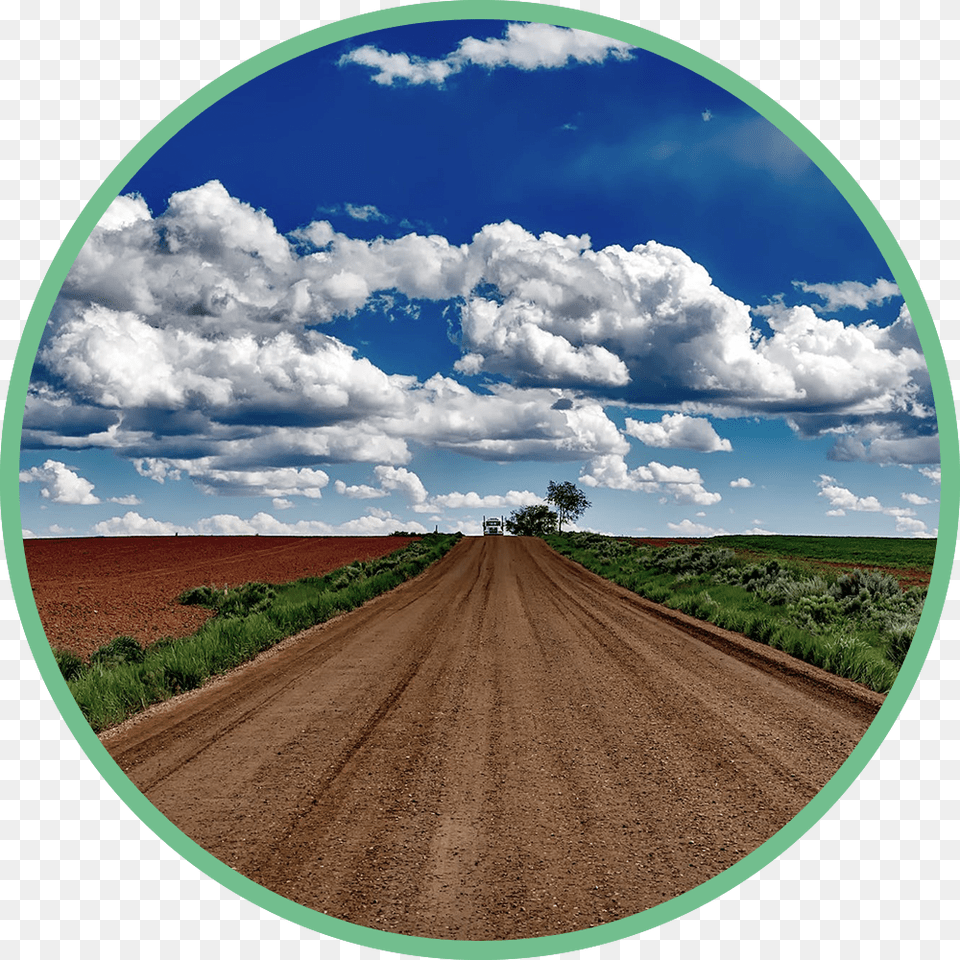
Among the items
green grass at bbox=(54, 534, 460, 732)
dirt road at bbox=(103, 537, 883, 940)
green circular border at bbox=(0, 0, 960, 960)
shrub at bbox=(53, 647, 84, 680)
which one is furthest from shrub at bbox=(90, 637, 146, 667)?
green circular border at bbox=(0, 0, 960, 960)

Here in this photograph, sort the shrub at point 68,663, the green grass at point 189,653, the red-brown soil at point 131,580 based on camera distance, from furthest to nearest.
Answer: the red-brown soil at point 131,580, the shrub at point 68,663, the green grass at point 189,653

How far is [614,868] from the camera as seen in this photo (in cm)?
436

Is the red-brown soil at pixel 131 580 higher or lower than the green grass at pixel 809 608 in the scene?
lower

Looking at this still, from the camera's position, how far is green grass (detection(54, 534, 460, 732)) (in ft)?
26.8

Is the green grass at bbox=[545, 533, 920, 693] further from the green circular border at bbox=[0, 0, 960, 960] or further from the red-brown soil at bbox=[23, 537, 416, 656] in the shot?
the red-brown soil at bbox=[23, 537, 416, 656]

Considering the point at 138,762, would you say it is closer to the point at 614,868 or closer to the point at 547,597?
the point at 614,868

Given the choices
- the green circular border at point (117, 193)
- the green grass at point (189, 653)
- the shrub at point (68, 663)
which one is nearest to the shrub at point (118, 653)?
the green grass at point (189, 653)

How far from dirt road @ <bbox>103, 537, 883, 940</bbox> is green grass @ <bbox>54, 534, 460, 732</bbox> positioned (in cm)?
45

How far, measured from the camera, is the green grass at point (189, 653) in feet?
26.8

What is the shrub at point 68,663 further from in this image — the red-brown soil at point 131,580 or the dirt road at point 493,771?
the dirt road at point 493,771

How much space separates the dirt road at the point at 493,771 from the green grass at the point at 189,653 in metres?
0.45

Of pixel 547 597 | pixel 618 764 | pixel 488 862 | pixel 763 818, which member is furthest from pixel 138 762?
pixel 547 597

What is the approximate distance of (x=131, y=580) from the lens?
23.1m

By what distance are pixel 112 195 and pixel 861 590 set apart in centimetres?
1403
